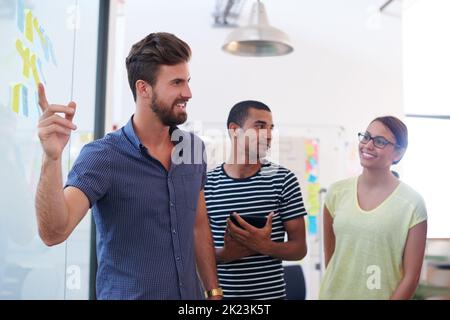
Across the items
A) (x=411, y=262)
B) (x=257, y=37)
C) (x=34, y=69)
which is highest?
(x=257, y=37)

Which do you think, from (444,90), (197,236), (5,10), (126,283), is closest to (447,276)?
(444,90)

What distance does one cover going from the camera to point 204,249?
0.82 meters

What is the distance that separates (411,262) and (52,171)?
1.98 feet

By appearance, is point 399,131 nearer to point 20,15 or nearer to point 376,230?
point 376,230

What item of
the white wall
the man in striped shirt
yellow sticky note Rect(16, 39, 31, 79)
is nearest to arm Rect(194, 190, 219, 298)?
the man in striped shirt

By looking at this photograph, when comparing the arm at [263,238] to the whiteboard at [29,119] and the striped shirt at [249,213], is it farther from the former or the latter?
the whiteboard at [29,119]

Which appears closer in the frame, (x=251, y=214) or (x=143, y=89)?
(x=143, y=89)

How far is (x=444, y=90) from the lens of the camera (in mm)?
894

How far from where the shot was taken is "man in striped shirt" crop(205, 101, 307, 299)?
88 centimetres

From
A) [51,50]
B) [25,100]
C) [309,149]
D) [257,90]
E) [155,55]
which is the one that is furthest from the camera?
[309,149]

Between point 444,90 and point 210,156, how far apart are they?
0.50 meters

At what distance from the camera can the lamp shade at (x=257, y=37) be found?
1.07 metres

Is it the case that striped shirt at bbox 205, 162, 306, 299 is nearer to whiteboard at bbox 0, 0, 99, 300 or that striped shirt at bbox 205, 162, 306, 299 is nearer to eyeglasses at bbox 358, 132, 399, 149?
eyeglasses at bbox 358, 132, 399, 149

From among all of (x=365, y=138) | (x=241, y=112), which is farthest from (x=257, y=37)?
(x=365, y=138)
